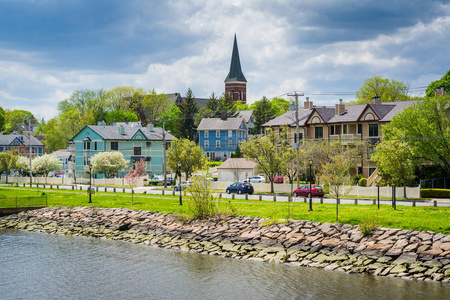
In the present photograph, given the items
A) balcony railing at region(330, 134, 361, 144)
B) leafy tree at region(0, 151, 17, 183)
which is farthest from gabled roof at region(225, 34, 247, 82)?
balcony railing at region(330, 134, 361, 144)

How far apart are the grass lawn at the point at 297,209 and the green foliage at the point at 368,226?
71 cm

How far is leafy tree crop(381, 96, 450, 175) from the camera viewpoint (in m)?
53.0

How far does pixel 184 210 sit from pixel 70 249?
31.9ft

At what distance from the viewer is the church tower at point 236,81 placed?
170375mm

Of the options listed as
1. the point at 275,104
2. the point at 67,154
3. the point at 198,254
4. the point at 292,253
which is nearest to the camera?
the point at 292,253

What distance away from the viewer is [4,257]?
1436 inches

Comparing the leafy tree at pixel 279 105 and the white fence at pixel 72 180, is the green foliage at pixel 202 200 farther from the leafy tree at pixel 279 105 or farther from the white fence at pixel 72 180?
the leafy tree at pixel 279 105

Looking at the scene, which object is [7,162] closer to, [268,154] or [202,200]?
[268,154]

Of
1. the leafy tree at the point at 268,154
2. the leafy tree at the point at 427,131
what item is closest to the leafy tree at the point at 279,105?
the leafy tree at the point at 268,154

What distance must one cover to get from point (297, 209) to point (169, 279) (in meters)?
14.5

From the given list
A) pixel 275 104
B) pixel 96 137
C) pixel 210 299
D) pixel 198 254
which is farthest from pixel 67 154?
pixel 210 299

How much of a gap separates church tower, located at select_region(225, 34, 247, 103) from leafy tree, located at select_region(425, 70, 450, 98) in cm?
9538

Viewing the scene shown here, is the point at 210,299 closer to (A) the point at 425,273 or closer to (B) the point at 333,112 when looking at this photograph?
(A) the point at 425,273

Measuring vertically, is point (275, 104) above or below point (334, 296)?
above
